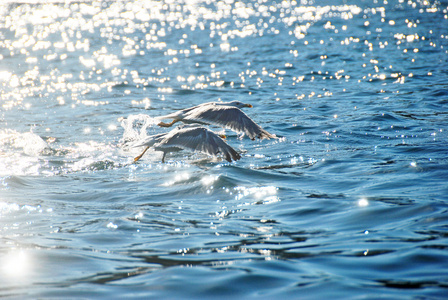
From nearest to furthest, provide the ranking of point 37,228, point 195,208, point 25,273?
point 25,273 < point 37,228 < point 195,208

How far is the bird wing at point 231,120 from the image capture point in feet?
33.2

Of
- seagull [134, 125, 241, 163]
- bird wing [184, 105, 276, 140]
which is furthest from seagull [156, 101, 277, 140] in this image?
seagull [134, 125, 241, 163]

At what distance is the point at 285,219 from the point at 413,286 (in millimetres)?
2195

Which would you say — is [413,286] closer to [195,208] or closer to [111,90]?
[195,208]

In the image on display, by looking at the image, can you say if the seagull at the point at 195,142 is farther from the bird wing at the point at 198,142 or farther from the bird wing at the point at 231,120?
the bird wing at the point at 231,120

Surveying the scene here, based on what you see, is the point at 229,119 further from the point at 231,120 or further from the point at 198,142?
the point at 198,142

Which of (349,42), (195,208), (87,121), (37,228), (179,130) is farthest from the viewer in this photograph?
(349,42)

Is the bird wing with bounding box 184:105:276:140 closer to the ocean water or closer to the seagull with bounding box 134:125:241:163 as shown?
the ocean water

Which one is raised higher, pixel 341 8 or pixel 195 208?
pixel 341 8

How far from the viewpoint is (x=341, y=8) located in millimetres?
42250

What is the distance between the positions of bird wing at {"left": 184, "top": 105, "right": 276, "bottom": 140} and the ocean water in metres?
0.49

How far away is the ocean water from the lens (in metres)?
4.86

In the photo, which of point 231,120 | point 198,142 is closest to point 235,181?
point 198,142

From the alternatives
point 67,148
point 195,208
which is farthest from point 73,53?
point 195,208
